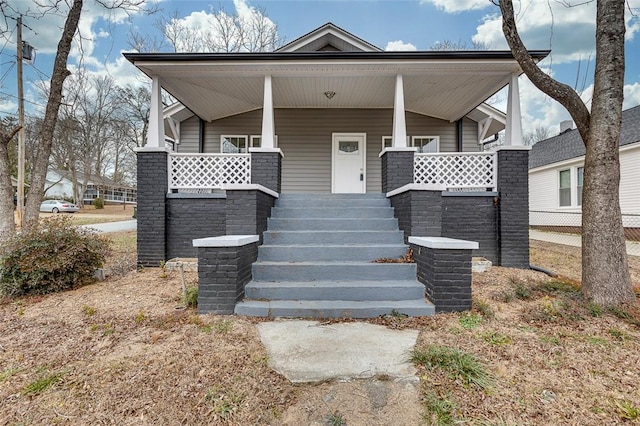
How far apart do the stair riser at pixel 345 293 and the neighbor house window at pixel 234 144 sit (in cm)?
632

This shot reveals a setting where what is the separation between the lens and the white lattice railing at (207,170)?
6160 millimetres

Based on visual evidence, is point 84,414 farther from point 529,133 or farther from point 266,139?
point 529,133

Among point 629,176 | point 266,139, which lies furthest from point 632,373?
point 629,176

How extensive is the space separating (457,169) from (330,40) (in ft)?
17.3

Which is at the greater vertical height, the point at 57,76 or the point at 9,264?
the point at 57,76

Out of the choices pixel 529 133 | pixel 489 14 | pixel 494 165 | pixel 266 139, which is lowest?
pixel 494 165

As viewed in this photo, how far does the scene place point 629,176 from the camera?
1073cm

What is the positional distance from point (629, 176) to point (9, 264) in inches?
655

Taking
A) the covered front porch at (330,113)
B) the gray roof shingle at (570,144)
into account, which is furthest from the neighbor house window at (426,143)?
the gray roof shingle at (570,144)

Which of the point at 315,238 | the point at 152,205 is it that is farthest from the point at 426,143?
the point at 152,205

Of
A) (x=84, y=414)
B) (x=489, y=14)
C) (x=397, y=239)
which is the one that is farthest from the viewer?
(x=489, y=14)

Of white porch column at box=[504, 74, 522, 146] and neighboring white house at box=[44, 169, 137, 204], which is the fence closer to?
white porch column at box=[504, 74, 522, 146]

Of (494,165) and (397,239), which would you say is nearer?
(397,239)

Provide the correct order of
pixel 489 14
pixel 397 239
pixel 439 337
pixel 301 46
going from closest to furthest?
pixel 439 337 → pixel 397 239 → pixel 489 14 → pixel 301 46
